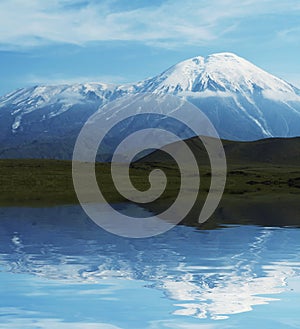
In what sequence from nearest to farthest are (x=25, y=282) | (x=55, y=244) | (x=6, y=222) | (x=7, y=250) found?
(x=25, y=282), (x=7, y=250), (x=55, y=244), (x=6, y=222)

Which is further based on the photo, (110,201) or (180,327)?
(110,201)

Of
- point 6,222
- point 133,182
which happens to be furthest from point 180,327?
point 133,182

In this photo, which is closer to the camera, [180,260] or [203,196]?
[180,260]

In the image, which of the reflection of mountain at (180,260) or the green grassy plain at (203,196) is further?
the green grassy plain at (203,196)

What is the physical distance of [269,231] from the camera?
45.0m

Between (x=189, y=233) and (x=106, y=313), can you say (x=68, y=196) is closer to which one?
(x=189, y=233)

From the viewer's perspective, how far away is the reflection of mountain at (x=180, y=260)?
22962 millimetres

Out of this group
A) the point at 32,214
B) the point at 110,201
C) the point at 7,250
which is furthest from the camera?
the point at 110,201

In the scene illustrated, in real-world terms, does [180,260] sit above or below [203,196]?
above

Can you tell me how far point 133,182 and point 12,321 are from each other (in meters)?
94.4

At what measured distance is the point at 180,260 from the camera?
30516 mm

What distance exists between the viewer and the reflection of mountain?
Result: 75.3 ft

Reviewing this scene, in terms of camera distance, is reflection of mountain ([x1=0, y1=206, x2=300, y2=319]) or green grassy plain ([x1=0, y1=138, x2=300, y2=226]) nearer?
reflection of mountain ([x1=0, y1=206, x2=300, y2=319])

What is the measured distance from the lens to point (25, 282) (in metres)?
24.7
